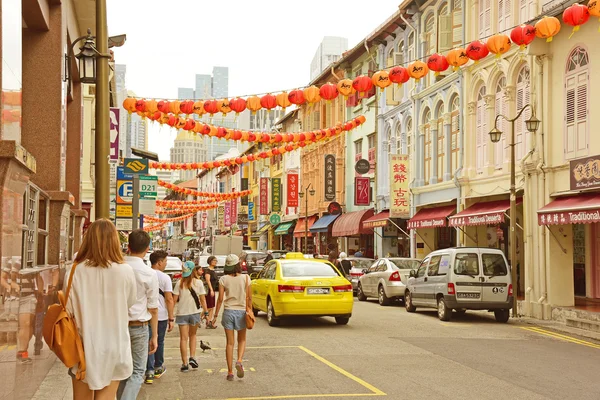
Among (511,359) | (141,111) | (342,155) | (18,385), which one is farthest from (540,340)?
Answer: (342,155)

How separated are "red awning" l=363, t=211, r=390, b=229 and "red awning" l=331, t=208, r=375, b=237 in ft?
4.42

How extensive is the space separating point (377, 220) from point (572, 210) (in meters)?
17.4

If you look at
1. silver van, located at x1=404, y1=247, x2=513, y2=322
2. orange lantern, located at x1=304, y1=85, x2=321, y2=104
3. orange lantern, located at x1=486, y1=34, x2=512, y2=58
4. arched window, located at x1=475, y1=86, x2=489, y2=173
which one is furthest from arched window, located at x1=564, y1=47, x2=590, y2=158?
orange lantern, located at x1=304, y1=85, x2=321, y2=104

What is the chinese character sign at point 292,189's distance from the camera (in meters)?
55.4

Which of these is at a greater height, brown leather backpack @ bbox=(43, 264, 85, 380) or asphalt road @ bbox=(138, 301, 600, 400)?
brown leather backpack @ bbox=(43, 264, 85, 380)

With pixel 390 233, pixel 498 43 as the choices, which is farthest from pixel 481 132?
pixel 390 233

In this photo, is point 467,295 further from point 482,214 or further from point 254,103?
point 254,103

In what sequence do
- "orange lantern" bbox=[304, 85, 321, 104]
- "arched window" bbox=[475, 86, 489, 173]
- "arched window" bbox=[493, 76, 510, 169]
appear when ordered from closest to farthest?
1. "orange lantern" bbox=[304, 85, 321, 104]
2. "arched window" bbox=[493, 76, 510, 169]
3. "arched window" bbox=[475, 86, 489, 173]

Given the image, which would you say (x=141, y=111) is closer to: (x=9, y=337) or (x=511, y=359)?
(x=511, y=359)

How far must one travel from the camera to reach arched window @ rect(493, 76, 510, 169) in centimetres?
2597

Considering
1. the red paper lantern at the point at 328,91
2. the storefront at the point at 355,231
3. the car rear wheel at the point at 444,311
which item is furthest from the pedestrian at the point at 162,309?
the storefront at the point at 355,231

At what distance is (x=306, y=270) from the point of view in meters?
18.0

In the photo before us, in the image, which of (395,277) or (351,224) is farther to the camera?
(351,224)

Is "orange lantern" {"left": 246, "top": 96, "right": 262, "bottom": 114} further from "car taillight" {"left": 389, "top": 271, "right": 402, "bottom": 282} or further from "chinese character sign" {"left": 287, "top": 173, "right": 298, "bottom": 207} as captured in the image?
"chinese character sign" {"left": 287, "top": 173, "right": 298, "bottom": 207}
